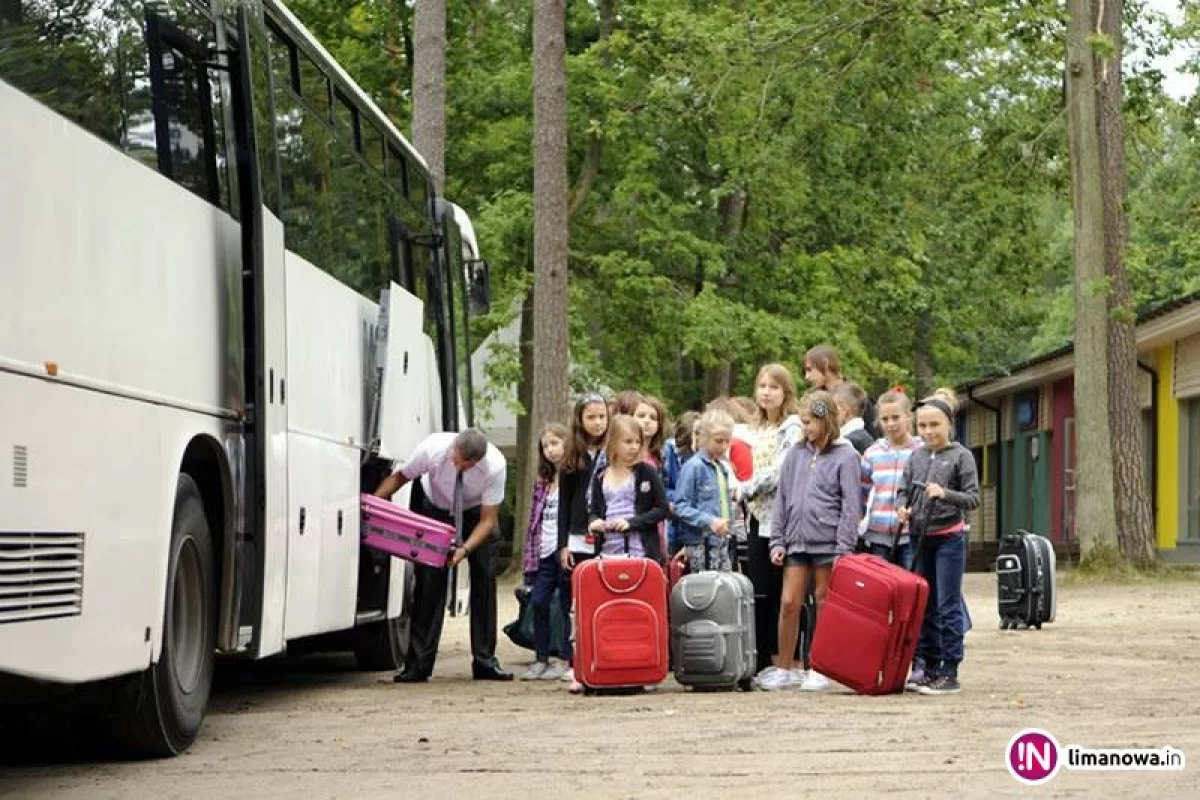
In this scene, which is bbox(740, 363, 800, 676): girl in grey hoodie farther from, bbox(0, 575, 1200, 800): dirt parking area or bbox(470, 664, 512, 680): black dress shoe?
bbox(470, 664, 512, 680): black dress shoe

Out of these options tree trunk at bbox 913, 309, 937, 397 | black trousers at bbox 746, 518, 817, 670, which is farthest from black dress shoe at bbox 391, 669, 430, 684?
tree trunk at bbox 913, 309, 937, 397

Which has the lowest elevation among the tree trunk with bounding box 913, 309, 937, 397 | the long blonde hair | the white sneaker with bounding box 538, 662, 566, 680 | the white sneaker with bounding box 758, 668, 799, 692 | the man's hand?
the white sneaker with bounding box 538, 662, 566, 680

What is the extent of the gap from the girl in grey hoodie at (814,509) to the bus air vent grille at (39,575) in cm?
568

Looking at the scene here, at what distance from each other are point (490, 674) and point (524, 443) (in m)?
23.0

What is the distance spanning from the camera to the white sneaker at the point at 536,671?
15656 millimetres

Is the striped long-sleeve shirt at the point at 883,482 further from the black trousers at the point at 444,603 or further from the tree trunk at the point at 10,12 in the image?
the tree trunk at the point at 10,12

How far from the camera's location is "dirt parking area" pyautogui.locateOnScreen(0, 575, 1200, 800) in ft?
30.5

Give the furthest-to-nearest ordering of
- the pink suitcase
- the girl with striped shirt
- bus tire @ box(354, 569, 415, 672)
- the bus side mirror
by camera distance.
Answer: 1. the bus side mirror
2. bus tire @ box(354, 569, 415, 672)
3. the pink suitcase
4. the girl with striped shirt

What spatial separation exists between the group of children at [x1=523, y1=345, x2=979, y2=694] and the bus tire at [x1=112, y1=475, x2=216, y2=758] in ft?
11.1

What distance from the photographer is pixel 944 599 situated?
45.1ft

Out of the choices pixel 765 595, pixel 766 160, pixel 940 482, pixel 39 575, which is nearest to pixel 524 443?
pixel 766 160

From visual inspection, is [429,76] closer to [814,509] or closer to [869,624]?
[814,509]

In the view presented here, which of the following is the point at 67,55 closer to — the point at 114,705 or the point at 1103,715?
the point at 114,705

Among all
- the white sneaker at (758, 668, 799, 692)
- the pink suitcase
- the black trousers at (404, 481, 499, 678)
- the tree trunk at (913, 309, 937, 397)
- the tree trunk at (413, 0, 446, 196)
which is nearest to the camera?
the white sneaker at (758, 668, 799, 692)
